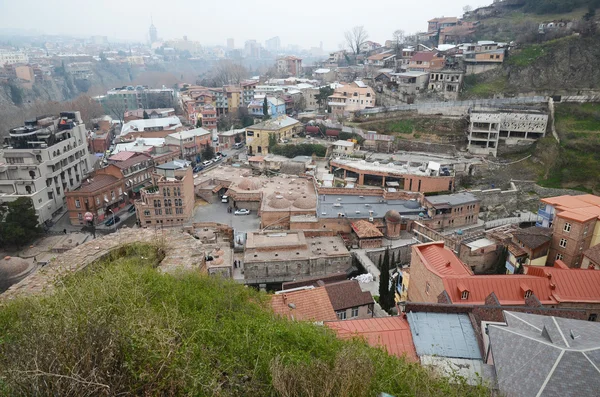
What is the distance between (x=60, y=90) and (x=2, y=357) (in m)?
127

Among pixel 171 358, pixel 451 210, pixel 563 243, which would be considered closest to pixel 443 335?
pixel 171 358

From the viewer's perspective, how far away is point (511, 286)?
19.9m

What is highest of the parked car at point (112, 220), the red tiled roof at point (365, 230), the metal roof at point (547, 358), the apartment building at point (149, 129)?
the metal roof at point (547, 358)

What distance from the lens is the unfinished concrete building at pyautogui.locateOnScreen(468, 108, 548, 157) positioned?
4269cm

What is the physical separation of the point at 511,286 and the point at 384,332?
28.2ft

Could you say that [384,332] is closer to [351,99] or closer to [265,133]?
[265,133]

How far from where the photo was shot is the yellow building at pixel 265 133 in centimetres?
5319

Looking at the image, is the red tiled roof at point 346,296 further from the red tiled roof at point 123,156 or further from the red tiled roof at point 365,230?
the red tiled roof at point 123,156

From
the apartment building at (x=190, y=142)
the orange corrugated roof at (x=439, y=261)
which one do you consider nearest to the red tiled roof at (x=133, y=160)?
the apartment building at (x=190, y=142)

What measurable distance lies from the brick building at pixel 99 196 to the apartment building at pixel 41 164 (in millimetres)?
2235

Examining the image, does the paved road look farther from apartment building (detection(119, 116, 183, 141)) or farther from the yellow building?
apartment building (detection(119, 116, 183, 141))

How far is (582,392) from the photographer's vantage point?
9570 millimetres

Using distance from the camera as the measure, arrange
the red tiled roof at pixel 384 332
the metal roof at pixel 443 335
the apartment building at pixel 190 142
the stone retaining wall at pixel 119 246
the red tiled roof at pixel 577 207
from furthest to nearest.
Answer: the apartment building at pixel 190 142
the red tiled roof at pixel 577 207
the stone retaining wall at pixel 119 246
the red tiled roof at pixel 384 332
the metal roof at pixel 443 335

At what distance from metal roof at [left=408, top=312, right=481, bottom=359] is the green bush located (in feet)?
14.3
